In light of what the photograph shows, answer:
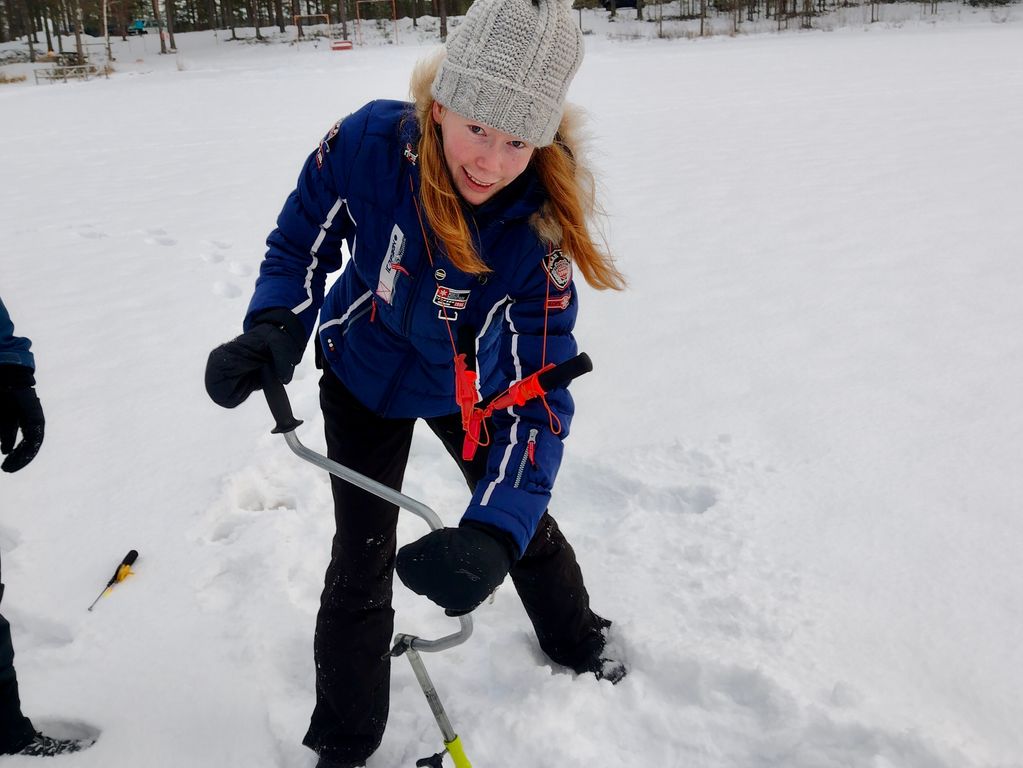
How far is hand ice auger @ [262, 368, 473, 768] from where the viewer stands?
5.10ft

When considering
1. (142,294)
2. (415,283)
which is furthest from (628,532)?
(142,294)

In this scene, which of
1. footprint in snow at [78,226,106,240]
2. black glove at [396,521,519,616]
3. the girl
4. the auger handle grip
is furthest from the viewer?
footprint in snow at [78,226,106,240]

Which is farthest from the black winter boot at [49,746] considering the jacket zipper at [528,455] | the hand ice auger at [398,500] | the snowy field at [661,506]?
the jacket zipper at [528,455]

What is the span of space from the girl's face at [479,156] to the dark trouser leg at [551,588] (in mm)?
628

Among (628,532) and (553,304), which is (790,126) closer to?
(628,532)

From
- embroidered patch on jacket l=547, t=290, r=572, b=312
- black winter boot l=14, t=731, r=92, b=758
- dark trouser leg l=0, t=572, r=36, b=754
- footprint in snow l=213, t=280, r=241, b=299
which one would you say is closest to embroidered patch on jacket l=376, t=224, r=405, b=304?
embroidered patch on jacket l=547, t=290, r=572, b=312

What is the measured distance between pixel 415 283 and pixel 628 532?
1.28 meters

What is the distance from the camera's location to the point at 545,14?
1.47 m

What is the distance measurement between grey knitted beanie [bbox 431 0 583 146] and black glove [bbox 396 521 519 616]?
0.80m

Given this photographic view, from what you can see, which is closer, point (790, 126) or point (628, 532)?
point (628, 532)

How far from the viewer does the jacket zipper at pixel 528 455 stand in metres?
1.59

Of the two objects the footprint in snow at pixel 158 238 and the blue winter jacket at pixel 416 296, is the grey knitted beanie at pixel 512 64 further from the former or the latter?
the footprint in snow at pixel 158 238

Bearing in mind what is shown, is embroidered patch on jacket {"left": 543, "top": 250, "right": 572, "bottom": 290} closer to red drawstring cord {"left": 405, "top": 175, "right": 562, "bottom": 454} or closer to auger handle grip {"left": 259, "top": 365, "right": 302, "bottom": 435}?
red drawstring cord {"left": 405, "top": 175, "right": 562, "bottom": 454}

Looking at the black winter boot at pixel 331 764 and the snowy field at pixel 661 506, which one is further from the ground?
the snowy field at pixel 661 506
